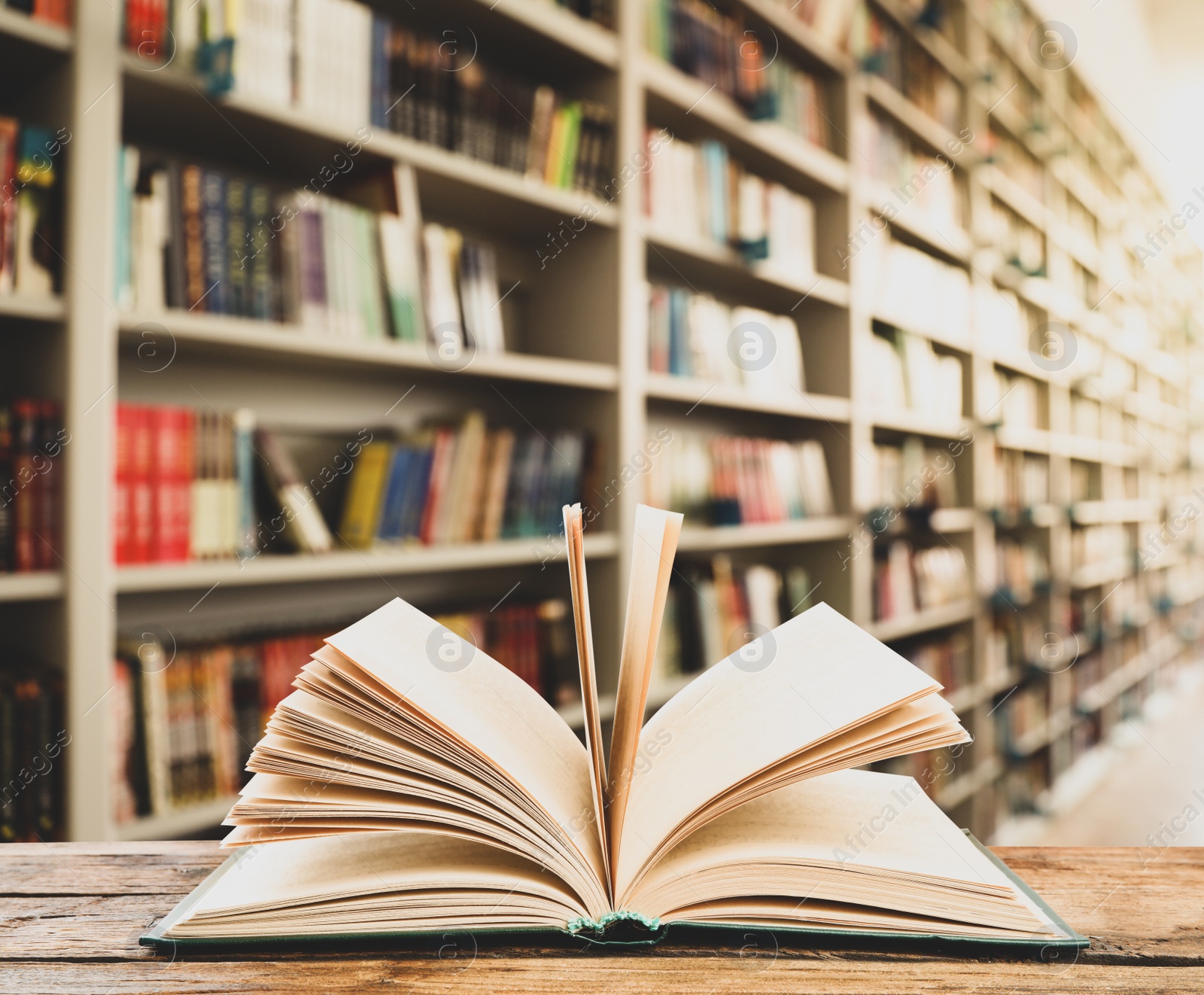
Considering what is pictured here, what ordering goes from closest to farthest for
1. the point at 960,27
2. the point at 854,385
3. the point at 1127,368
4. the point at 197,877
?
1. the point at 197,877
2. the point at 854,385
3. the point at 960,27
4. the point at 1127,368

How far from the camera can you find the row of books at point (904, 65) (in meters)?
2.44

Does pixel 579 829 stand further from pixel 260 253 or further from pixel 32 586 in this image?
pixel 260 253

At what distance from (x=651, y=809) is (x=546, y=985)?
104 millimetres

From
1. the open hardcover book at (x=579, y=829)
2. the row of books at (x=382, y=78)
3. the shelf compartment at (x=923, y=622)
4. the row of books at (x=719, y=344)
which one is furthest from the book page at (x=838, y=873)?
the shelf compartment at (x=923, y=622)

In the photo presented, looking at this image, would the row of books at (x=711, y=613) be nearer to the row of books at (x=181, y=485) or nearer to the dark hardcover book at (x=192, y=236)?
the row of books at (x=181, y=485)

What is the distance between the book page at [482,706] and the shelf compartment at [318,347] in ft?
2.54

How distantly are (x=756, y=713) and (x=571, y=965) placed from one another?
17cm

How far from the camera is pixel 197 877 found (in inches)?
20.6

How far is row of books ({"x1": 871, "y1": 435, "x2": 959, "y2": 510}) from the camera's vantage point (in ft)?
8.66

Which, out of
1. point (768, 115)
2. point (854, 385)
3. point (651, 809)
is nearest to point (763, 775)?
point (651, 809)

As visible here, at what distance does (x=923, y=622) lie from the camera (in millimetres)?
2746

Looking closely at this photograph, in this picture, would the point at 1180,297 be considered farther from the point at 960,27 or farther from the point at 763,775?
the point at 763,775

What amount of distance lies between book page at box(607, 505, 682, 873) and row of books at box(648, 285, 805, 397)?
4.82 feet

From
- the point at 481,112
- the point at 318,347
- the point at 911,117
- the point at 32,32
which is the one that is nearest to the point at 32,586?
the point at 318,347
